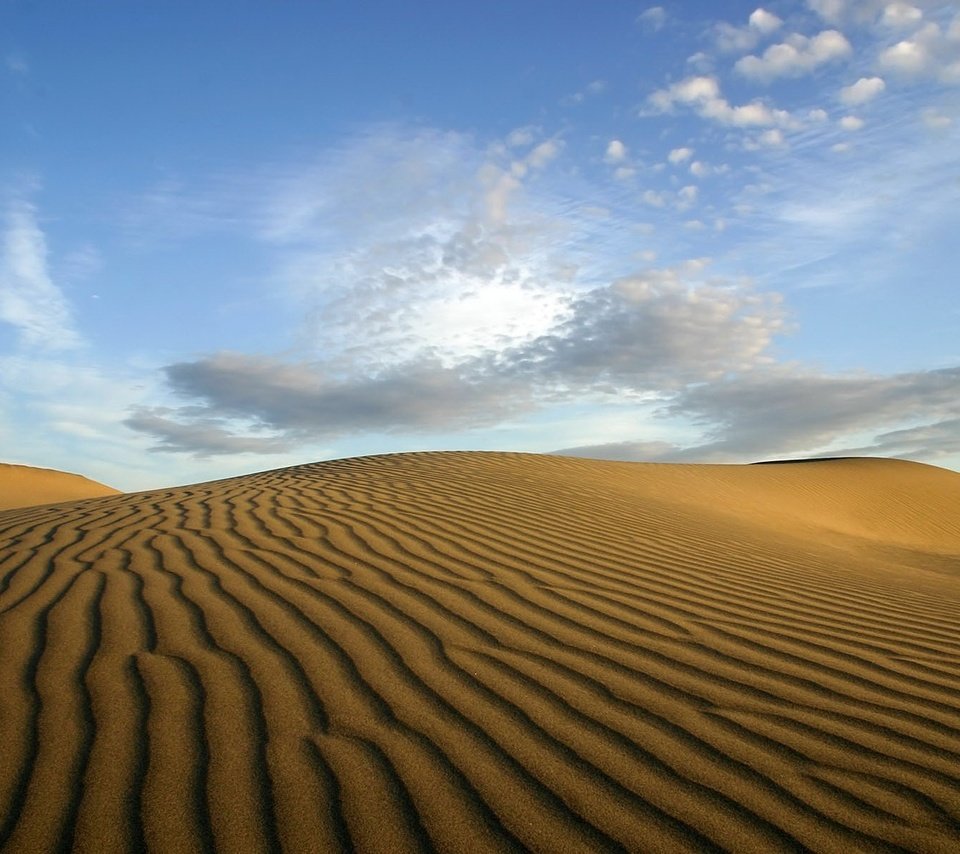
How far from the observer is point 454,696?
2.70 meters

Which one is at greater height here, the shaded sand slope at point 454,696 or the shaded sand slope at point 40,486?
the shaded sand slope at point 40,486

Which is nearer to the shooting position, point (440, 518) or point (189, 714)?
point (189, 714)

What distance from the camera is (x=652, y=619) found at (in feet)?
12.3

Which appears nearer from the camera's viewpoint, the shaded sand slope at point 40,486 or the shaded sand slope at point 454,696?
the shaded sand slope at point 454,696

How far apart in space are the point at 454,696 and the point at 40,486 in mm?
37599

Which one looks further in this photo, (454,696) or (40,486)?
(40,486)

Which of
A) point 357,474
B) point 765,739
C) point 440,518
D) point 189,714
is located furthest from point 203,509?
point 765,739

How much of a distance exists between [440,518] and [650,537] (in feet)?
5.90

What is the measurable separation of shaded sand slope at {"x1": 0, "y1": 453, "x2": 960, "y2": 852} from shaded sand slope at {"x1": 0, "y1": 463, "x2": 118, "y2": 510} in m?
29.5

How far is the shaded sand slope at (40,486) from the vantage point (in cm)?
3088

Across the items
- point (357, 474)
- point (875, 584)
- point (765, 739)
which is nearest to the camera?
point (765, 739)

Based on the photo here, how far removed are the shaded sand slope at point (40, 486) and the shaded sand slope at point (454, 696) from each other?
29456mm

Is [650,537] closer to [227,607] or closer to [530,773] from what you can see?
[227,607]

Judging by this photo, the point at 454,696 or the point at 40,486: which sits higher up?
the point at 40,486
